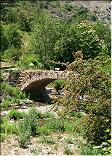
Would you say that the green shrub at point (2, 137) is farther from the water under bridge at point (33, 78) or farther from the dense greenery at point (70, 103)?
the water under bridge at point (33, 78)

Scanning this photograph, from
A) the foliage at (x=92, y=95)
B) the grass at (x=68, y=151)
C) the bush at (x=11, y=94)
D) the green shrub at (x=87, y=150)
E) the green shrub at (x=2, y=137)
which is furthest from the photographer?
the bush at (x=11, y=94)

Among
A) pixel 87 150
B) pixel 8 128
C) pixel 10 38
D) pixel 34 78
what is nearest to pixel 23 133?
pixel 8 128

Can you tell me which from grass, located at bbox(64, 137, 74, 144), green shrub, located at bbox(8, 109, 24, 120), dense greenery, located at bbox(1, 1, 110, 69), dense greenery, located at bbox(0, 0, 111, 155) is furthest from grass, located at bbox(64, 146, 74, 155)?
dense greenery, located at bbox(1, 1, 110, 69)

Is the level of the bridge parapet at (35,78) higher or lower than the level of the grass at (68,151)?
higher

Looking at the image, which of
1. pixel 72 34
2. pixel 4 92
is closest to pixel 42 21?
pixel 72 34

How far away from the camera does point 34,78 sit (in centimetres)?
2669

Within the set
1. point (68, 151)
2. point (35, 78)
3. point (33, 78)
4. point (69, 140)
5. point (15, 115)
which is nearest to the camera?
point (68, 151)

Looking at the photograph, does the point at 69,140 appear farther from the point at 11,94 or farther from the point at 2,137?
the point at 11,94

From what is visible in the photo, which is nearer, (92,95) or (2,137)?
(92,95)

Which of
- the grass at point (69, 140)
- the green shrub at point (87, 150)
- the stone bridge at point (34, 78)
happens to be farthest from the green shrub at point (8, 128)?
the stone bridge at point (34, 78)

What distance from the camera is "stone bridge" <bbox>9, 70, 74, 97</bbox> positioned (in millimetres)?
26219

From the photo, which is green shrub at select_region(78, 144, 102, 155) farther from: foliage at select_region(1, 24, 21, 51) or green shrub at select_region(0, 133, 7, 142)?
foliage at select_region(1, 24, 21, 51)

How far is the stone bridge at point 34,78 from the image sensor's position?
2622 cm

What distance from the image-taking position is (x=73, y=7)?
93.8 metres
